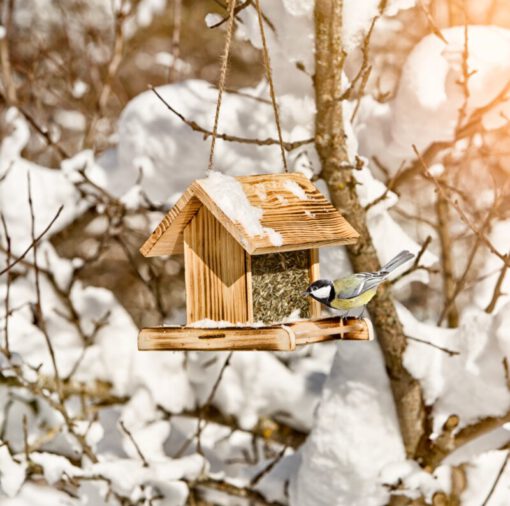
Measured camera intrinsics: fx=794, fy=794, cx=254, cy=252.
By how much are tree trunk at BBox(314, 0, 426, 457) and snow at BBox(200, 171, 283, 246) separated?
0.70m

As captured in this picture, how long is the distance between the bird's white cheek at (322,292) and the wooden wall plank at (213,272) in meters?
0.27

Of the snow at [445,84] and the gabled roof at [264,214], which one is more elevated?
the snow at [445,84]

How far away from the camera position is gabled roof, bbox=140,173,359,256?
234 cm

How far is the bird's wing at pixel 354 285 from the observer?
8.02ft

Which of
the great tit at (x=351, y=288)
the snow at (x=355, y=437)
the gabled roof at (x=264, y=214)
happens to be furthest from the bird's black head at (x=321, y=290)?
the snow at (x=355, y=437)

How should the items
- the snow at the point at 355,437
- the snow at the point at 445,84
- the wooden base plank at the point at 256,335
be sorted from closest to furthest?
the wooden base plank at the point at 256,335 < the snow at the point at 445,84 < the snow at the point at 355,437

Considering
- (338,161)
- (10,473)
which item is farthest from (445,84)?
(10,473)

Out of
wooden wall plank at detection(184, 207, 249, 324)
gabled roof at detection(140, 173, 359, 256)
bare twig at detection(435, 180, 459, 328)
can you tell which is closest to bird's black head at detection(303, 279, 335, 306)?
gabled roof at detection(140, 173, 359, 256)

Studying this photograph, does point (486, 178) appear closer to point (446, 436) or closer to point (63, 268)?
point (446, 436)

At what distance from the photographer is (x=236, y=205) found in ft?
7.91

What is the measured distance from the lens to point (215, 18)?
11.3ft

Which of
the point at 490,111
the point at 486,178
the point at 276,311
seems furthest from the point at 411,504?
the point at 486,178

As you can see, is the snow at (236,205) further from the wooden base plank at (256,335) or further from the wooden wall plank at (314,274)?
the wooden wall plank at (314,274)

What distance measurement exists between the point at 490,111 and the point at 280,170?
1.01 metres
